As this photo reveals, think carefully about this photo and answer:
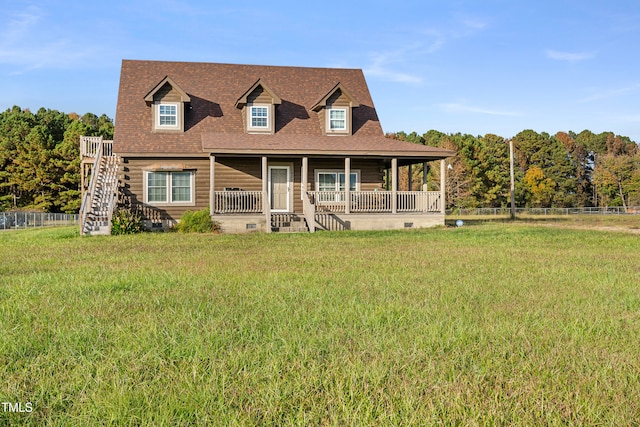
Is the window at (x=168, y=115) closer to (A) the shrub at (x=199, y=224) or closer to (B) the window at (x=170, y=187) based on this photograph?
(B) the window at (x=170, y=187)

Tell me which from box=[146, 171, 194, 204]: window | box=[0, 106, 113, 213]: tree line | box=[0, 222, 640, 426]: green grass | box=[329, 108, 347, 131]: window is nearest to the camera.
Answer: box=[0, 222, 640, 426]: green grass

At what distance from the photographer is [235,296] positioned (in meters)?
7.60

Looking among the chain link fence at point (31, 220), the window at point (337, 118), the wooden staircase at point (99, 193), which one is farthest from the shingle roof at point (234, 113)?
the chain link fence at point (31, 220)

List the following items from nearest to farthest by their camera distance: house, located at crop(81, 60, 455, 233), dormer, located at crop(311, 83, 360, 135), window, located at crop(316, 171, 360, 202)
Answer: house, located at crop(81, 60, 455, 233) → window, located at crop(316, 171, 360, 202) → dormer, located at crop(311, 83, 360, 135)

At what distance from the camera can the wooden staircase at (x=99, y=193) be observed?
21344mm

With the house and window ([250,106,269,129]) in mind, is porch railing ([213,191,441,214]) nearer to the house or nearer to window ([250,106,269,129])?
the house

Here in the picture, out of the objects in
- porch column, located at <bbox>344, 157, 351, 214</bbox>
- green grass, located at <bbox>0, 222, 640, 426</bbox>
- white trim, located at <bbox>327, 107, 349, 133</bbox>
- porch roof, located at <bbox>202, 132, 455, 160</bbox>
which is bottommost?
green grass, located at <bbox>0, 222, 640, 426</bbox>

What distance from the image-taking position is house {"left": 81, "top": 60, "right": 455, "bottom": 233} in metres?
23.3

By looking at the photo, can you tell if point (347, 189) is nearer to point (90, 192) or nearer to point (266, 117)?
point (266, 117)

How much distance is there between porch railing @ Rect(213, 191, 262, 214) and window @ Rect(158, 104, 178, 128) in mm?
4646

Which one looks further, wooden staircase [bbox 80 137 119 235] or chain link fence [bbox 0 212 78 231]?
chain link fence [bbox 0 212 78 231]

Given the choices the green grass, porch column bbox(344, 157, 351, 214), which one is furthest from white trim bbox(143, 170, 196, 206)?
the green grass

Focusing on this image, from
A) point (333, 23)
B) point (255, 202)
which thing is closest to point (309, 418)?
point (333, 23)

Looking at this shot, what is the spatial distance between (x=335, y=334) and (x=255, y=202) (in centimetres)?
1815
